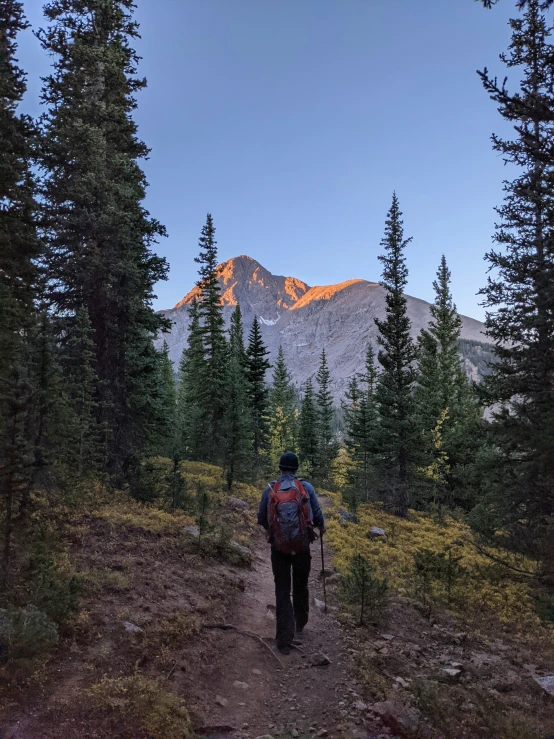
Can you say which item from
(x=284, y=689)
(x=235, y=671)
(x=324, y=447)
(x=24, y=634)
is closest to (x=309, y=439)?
(x=324, y=447)

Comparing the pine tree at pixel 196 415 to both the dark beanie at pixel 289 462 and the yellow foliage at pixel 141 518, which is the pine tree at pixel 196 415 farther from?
the dark beanie at pixel 289 462

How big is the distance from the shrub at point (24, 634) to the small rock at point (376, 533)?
1354 cm

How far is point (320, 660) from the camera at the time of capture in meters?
5.79

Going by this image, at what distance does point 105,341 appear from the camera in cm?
1395

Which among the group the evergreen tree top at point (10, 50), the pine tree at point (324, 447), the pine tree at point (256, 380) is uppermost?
the evergreen tree top at point (10, 50)

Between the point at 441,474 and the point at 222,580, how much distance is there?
20.1 meters

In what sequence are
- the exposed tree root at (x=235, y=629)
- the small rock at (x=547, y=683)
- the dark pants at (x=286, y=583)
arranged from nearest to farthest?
the small rock at (x=547, y=683)
the dark pants at (x=286, y=583)
the exposed tree root at (x=235, y=629)

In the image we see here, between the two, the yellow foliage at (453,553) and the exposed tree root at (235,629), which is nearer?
the exposed tree root at (235,629)

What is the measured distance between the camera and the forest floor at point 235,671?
13.1 ft

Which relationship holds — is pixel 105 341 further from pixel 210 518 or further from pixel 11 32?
pixel 11 32

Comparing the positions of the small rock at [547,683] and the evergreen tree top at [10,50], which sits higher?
the evergreen tree top at [10,50]

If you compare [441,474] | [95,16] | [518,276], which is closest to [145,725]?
[518,276]

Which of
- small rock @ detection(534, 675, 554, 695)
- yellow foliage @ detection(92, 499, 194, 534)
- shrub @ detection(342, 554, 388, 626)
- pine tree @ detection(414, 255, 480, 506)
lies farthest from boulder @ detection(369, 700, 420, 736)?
pine tree @ detection(414, 255, 480, 506)

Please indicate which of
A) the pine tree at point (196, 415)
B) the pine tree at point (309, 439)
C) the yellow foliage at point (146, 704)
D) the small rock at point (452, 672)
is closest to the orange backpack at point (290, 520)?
the yellow foliage at point (146, 704)
